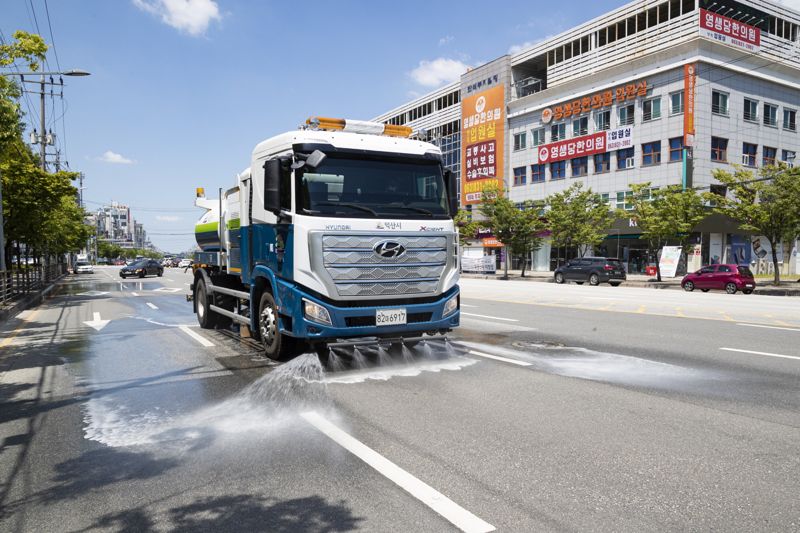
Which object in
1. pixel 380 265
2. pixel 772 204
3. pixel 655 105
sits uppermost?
pixel 655 105

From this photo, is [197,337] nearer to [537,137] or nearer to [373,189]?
[373,189]

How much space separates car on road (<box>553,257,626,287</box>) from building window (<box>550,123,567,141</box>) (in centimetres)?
2014

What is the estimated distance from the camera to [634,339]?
9.97 metres

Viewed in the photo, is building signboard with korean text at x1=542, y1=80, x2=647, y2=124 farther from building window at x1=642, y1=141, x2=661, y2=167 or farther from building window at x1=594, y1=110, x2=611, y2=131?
building window at x1=642, y1=141, x2=661, y2=167

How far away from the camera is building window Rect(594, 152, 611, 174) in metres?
47.2

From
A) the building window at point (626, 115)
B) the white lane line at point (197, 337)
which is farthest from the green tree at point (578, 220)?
the white lane line at point (197, 337)

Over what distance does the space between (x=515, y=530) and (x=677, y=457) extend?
5.95 feet

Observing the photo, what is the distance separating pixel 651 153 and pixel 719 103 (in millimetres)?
5996

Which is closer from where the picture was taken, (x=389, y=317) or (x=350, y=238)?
(x=350, y=238)

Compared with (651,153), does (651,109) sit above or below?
above

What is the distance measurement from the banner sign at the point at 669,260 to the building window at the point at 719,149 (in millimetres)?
10959

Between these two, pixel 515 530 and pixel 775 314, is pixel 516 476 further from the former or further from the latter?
pixel 775 314

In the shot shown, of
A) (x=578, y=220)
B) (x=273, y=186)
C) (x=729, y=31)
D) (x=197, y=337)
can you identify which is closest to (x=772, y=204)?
(x=578, y=220)

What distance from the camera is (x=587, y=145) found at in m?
48.7
